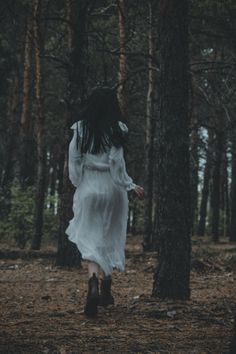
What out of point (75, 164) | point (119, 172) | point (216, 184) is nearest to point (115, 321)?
point (119, 172)

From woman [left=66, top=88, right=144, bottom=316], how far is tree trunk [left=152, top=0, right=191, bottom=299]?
0.56 m

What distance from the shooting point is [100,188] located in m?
6.41

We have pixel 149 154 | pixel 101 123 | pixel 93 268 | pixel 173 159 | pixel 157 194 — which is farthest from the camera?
pixel 149 154

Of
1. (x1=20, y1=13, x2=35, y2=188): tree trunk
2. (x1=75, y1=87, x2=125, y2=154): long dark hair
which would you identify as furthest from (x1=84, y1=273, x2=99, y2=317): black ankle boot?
(x1=20, y1=13, x2=35, y2=188): tree trunk

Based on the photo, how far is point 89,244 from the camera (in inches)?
250

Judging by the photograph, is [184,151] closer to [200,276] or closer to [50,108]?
[200,276]

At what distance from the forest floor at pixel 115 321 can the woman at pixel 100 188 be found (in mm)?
604

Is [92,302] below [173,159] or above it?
below

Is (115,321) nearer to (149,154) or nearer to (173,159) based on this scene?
(173,159)

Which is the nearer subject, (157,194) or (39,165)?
(157,194)

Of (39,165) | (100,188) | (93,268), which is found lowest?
(93,268)

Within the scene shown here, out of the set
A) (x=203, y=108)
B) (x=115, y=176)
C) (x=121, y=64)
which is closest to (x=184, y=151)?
(x=115, y=176)

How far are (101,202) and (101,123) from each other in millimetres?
799

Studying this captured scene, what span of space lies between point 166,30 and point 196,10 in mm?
8435
